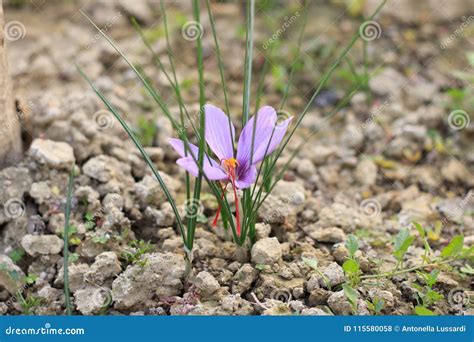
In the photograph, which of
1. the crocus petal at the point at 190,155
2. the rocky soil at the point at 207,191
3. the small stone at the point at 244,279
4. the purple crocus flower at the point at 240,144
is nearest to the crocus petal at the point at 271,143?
the purple crocus flower at the point at 240,144

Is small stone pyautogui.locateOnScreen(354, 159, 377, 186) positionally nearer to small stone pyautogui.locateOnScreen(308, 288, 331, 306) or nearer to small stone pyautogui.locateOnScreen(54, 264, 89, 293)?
small stone pyautogui.locateOnScreen(308, 288, 331, 306)

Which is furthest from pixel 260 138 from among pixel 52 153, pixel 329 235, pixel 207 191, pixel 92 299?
pixel 52 153

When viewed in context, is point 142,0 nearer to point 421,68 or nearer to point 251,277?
point 421,68

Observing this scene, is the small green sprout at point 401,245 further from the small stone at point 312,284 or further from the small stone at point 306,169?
the small stone at point 306,169

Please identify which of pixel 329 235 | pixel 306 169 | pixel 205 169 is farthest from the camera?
pixel 306 169

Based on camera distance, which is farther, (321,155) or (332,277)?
(321,155)

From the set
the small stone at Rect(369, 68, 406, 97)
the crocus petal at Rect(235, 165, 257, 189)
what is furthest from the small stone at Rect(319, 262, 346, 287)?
the small stone at Rect(369, 68, 406, 97)

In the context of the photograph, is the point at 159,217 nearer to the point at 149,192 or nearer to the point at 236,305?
the point at 149,192

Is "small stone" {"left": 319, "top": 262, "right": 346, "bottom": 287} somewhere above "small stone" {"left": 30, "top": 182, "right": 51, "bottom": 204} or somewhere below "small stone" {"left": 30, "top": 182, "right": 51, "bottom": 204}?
below
